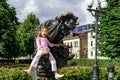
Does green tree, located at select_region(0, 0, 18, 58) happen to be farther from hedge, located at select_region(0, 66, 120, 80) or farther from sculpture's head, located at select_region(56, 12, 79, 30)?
sculpture's head, located at select_region(56, 12, 79, 30)

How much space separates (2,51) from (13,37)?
247 cm

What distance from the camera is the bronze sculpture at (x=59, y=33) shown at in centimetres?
1120

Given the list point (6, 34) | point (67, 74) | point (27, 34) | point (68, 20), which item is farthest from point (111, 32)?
point (27, 34)

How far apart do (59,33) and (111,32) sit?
3291 centimetres

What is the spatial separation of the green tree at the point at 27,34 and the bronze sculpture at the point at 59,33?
Result: 66.2 metres

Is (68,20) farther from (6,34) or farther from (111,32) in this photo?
(6,34)

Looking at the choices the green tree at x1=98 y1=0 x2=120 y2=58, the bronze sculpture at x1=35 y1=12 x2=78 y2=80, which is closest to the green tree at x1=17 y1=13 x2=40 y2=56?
the green tree at x1=98 y1=0 x2=120 y2=58

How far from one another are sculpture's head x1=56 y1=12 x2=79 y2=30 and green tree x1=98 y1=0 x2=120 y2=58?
31715mm

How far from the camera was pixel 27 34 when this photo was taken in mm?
82625

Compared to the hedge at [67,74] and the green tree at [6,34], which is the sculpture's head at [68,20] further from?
the green tree at [6,34]

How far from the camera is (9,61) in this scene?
7075 cm

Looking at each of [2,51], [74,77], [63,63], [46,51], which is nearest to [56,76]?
[46,51]

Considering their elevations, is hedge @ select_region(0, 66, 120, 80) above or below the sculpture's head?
below

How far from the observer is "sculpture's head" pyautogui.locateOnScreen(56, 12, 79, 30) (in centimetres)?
1141
